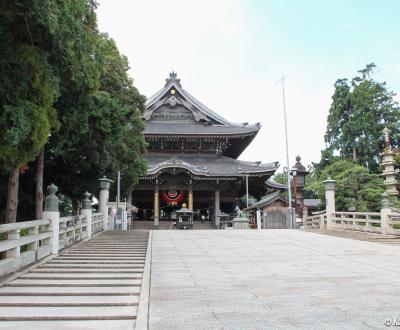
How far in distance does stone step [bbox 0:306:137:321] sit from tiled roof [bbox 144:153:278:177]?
77.8 feet

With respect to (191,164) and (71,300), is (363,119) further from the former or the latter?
(71,300)

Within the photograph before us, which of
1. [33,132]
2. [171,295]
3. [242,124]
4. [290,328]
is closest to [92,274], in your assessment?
[171,295]

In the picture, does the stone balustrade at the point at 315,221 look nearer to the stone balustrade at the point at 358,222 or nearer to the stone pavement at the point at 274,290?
the stone balustrade at the point at 358,222

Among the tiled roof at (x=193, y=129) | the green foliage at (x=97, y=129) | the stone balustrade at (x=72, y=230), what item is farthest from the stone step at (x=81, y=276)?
the tiled roof at (x=193, y=129)

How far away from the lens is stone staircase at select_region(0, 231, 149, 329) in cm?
466

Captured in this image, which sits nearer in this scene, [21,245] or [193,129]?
[21,245]

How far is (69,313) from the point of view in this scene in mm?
4922

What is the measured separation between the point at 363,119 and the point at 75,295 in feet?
145

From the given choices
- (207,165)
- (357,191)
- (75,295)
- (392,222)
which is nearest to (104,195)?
(392,222)

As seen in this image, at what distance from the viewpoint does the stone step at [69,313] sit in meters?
4.73

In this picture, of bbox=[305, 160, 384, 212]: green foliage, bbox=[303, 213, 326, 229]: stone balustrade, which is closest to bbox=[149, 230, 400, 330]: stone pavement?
bbox=[303, 213, 326, 229]: stone balustrade

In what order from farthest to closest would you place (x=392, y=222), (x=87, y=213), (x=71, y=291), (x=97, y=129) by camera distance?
(x=392, y=222)
(x=87, y=213)
(x=97, y=129)
(x=71, y=291)

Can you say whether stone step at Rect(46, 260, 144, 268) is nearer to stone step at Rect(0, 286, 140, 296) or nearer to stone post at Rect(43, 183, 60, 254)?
stone post at Rect(43, 183, 60, 254)

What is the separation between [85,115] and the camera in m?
10.3
